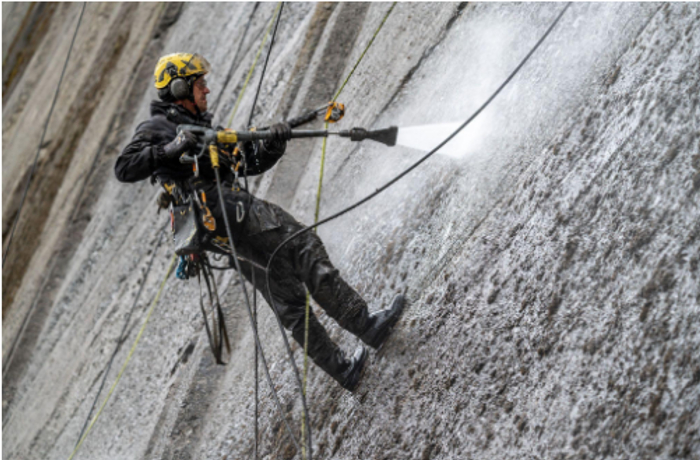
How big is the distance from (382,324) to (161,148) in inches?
73.5

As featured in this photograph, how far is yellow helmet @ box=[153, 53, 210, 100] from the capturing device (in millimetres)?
5254

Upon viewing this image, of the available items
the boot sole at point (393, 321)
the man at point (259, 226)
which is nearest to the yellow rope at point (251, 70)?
the man at point (259, 226)

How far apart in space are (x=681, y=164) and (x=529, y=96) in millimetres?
1400

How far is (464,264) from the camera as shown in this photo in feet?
15.1

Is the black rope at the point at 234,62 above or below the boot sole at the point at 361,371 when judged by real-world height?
above

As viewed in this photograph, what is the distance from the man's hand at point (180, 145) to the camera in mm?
4688

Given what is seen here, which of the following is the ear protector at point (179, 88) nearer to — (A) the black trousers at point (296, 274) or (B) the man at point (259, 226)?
(B) the man at point (259, 226)

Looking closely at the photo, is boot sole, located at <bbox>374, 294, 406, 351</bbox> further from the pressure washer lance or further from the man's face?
the man's face

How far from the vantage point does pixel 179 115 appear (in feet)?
17.3

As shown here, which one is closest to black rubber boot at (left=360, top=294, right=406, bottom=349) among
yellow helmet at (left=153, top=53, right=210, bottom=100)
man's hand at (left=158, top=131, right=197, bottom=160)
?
man's hand at (left=158, top=131, right=197, bottom=160)

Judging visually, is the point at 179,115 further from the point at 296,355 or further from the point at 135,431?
the point at 135,431

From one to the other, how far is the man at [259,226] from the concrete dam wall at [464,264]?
0.79ft

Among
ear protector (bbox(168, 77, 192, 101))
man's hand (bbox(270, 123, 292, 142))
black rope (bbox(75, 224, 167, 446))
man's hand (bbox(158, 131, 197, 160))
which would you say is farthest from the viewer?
black rope (bbox(75, 224, 167, 446))

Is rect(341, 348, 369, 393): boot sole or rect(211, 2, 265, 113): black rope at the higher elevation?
rect(211, 2, 265, 113): black rope
